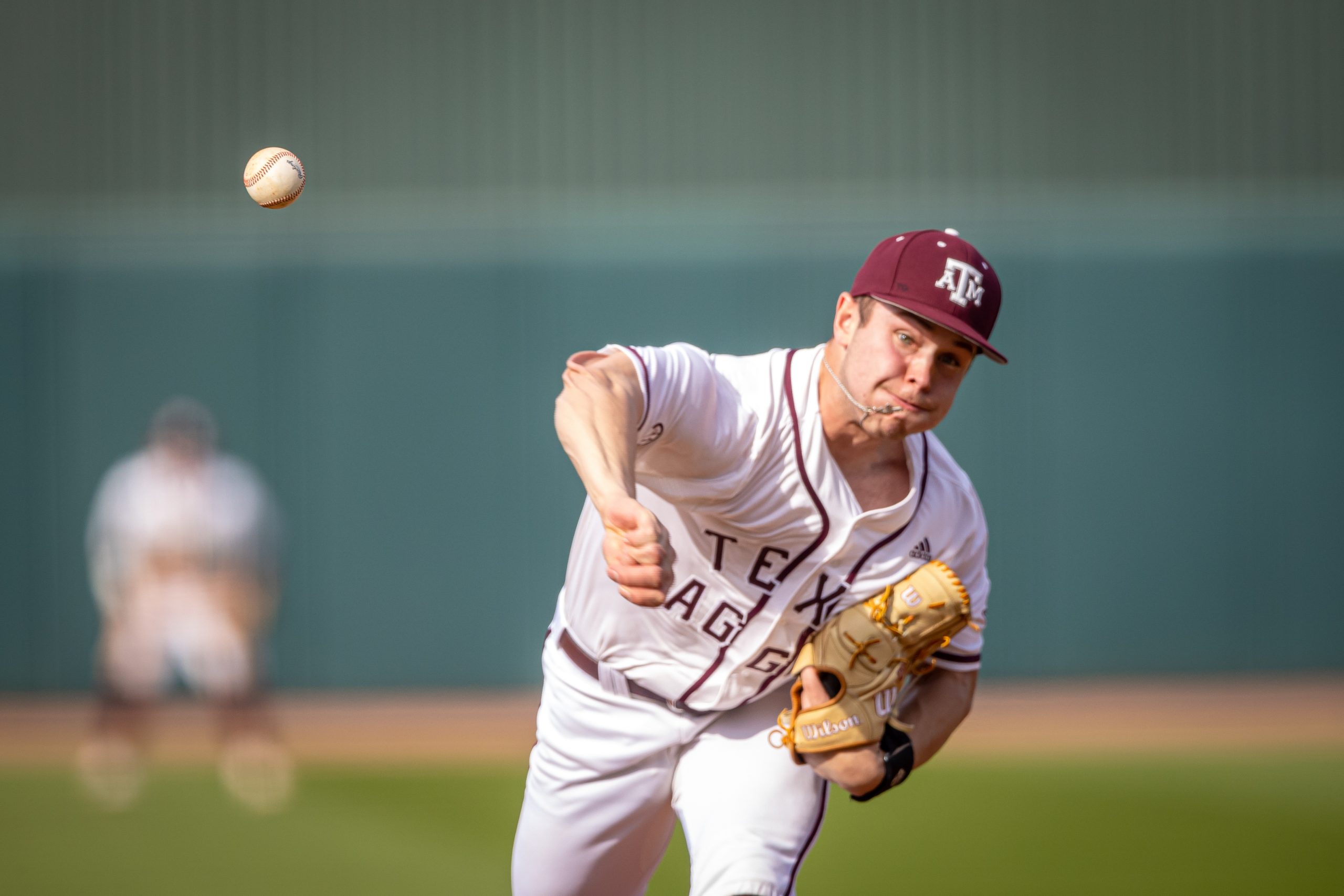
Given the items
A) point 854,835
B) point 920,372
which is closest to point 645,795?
point 920,372

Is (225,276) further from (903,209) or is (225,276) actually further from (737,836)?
(737,836)

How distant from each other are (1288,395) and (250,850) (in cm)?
790

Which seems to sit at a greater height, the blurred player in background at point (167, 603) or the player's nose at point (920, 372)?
the player's nose at point (920, 372)

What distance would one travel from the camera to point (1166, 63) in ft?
31.1

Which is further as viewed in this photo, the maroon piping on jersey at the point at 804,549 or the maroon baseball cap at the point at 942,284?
the maroon piping on jersey at the point at 804,549

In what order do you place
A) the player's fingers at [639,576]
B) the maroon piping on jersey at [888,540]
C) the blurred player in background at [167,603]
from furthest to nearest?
the blurred player in background at [167,603] → the maroon piping on jersey at [888,540] → the player's fingers at [639,576]

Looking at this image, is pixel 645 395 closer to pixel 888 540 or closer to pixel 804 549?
pixel 804 549

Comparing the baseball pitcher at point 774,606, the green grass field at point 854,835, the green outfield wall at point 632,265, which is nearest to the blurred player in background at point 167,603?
the green grass field at point 854,835

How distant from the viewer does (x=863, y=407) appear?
8.38 ft

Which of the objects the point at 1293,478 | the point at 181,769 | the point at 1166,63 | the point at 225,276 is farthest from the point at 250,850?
the point at 1166,63

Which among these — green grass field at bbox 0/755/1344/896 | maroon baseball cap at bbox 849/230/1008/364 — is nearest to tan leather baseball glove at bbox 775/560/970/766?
maroon baseball cap at bbox 849/230/1008/364

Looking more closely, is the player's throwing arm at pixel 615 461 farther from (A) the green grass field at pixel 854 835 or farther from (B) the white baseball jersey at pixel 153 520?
(B) the white baseball jersey at pixel 153 520

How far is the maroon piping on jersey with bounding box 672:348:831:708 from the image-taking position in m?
2.62

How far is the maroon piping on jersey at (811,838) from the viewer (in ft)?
8.68
